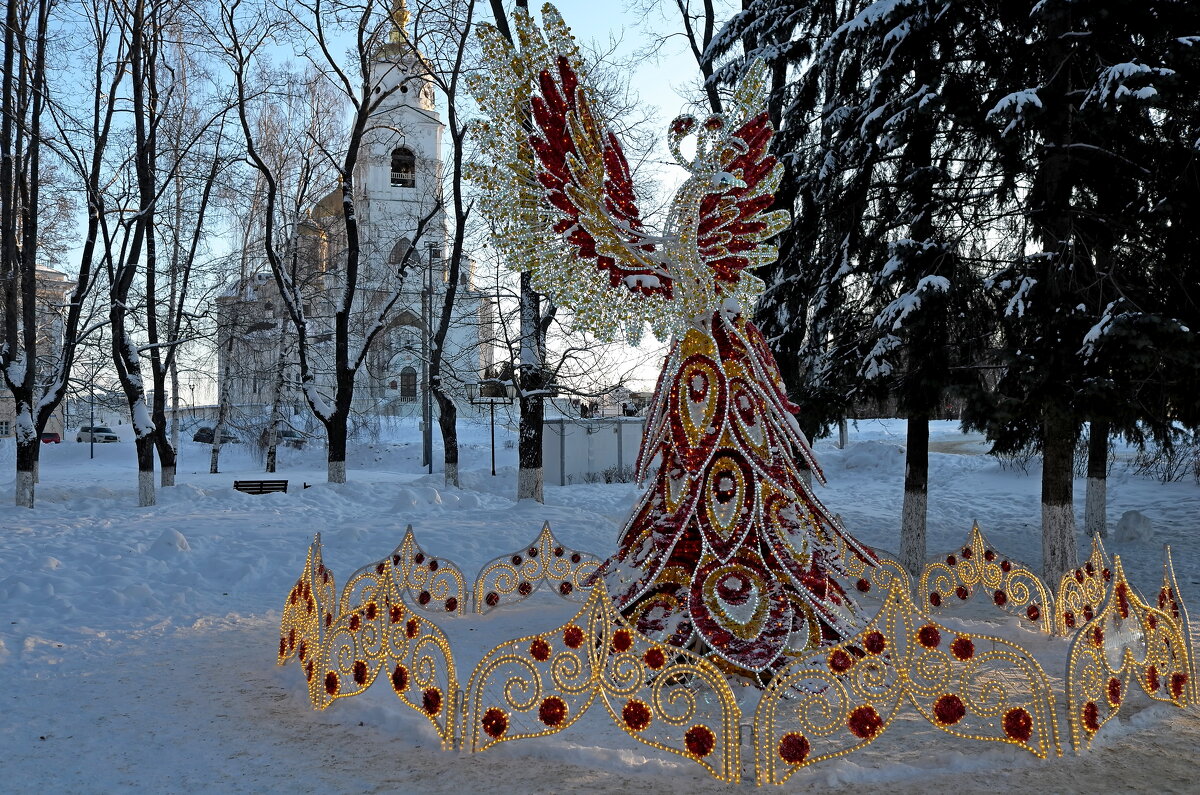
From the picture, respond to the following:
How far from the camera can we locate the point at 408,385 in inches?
1526

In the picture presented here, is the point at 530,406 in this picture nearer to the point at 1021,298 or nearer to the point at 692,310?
the point at 1021,298

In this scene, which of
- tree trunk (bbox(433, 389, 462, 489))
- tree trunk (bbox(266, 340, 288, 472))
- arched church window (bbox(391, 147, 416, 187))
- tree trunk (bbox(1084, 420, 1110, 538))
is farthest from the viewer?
arched church window (bbox(391, 147, 416, 187))

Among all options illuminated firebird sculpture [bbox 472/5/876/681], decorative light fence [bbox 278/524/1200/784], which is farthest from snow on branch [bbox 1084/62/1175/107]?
decorative light fence [bbox 278/524/1200/784]

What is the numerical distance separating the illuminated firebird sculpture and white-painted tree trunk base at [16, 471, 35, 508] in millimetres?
12413

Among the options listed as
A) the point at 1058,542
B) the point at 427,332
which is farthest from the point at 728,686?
the point at 427,332

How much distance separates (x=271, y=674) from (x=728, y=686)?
3.62 meters

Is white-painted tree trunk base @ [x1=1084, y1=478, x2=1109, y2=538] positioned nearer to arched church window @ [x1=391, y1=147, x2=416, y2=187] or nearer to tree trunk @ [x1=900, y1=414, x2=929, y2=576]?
tree trunk @ [x1=900, y1=414, x2=929, y2=576]

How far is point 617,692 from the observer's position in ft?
14.3

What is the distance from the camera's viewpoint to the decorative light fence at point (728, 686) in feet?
13.9

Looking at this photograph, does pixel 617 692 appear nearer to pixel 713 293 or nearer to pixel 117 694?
pixel 713 293

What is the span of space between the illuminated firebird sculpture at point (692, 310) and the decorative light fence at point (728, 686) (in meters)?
0.42

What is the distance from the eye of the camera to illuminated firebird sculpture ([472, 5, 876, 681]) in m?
5.27

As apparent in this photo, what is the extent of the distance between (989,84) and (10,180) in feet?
53.1

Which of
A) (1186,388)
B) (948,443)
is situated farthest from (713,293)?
(948,443)
